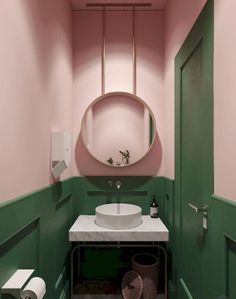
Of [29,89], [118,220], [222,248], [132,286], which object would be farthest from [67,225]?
[222,248]

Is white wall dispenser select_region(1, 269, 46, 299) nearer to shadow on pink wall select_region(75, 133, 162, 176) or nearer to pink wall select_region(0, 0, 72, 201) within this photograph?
pink wall select_region(0, 0, 72, 201)

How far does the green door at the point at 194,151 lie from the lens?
1.23m

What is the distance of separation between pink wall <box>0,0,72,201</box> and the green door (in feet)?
2.96

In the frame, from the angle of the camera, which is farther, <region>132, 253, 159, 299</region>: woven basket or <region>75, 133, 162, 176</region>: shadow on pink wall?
<region>75, 133, 162, 176</region>: shadow on pink wall

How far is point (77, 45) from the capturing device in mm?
2312

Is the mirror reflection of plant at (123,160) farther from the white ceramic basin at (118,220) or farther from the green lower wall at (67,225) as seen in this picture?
the white ceramic basin at (118,220)

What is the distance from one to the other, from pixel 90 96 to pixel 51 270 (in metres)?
1.51

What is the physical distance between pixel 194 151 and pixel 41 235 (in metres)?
1.04

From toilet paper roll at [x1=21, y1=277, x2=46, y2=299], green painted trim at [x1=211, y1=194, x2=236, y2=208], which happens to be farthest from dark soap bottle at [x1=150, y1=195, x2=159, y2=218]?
toilet paper roll at [x1=21, y1=277, x2=46, y2=299]

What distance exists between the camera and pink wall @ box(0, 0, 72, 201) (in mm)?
1017

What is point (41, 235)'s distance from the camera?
140 centimetres

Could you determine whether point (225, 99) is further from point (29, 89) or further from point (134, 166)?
point (134, 166)

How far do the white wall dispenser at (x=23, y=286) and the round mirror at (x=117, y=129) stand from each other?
1.33m

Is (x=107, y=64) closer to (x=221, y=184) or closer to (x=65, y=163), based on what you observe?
(x=65, y=163)
